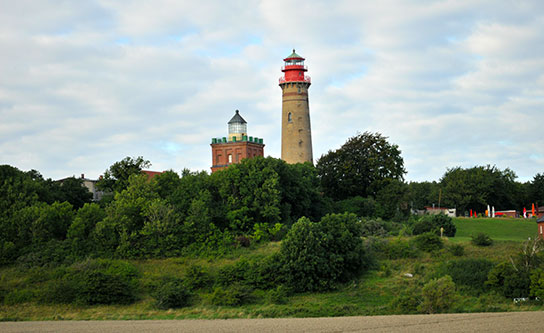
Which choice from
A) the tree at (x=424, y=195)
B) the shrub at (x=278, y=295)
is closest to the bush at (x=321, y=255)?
the shrub at (x=278, y=295)

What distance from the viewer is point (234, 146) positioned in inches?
2731

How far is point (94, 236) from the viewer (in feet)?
128

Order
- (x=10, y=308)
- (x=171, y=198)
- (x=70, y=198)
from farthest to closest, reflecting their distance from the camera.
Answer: (x=70, y=198)
(x=171, y=198)
(x=10, y=308)

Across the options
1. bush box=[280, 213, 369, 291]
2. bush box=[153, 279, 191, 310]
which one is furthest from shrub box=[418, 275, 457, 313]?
bush box=[153, 279, 191, 310]

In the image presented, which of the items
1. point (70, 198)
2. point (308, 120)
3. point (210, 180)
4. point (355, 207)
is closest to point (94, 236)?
point (210, 180)

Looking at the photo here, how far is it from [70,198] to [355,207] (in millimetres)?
23910

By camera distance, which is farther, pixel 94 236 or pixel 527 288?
pixel 94 236

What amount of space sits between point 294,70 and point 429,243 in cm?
2957

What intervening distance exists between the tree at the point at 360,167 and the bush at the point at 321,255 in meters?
21.1

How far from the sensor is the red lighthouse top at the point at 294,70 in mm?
61938

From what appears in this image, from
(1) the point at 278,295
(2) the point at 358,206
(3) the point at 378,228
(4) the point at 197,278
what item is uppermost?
(2) the point at 358,206

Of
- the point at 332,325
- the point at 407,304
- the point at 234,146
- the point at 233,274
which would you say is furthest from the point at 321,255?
the point at 234,146

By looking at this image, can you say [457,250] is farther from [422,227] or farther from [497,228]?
[497,228]

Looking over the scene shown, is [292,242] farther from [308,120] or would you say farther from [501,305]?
[308,120]
